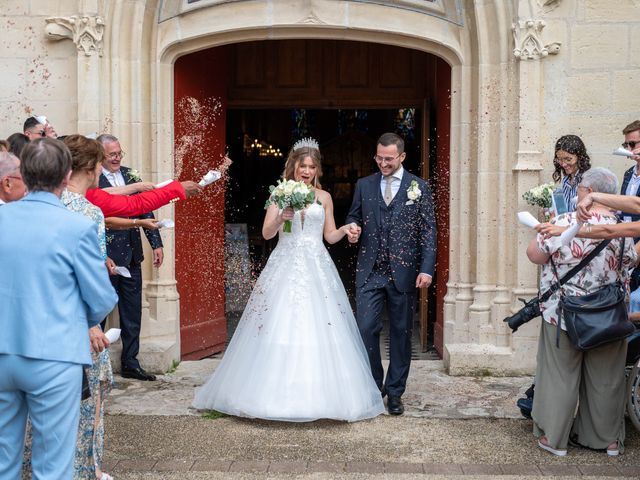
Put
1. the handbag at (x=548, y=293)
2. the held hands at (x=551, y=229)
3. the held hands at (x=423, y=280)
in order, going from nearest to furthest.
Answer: the held hands at (x=551, y=229), the handbag at (x=548, y=293), the held hands at (x=423, y=280)

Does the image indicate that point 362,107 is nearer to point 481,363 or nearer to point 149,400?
point 481,363

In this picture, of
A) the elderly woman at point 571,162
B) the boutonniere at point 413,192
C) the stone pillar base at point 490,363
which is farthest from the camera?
the stone pillar base at point 490,363

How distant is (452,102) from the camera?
7867 mm

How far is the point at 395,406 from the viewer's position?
6.23 meters

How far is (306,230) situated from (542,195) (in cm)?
186

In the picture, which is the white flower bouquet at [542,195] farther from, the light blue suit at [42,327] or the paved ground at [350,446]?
the light blue suit at [42,327]

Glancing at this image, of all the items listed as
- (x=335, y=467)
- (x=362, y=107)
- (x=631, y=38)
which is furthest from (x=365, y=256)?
(x=362, y=107)

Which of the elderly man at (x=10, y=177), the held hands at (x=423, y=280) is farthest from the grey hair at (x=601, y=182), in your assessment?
the elderly man at (x=10, y=177)

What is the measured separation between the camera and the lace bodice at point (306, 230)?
6367 mm

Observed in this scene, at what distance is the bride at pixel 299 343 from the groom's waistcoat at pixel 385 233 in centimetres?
31

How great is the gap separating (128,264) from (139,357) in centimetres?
88

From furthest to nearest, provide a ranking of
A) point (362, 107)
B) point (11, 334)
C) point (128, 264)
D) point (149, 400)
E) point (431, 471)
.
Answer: point (362, 107), point (128, 264), point (149, 400), point (431, 471), point (11, 334)

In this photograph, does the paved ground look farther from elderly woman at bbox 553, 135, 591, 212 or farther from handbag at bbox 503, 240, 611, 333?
elderly woman at bbox 553, 135, 591, 212

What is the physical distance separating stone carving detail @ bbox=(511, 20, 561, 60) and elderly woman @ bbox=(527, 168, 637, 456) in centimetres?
246
